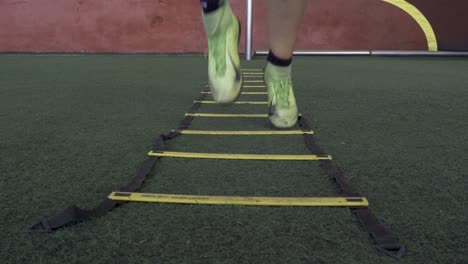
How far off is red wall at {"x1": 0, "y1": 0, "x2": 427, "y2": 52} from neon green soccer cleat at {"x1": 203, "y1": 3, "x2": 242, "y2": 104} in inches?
148

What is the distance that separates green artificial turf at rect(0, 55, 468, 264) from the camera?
604mm

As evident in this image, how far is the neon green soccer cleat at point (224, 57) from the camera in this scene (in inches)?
46.9

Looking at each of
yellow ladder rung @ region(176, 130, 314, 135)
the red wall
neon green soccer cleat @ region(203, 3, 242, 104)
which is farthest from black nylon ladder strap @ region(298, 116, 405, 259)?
the red wall

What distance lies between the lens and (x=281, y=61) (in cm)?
131

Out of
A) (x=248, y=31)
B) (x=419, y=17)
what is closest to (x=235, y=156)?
(x=248, y=31)

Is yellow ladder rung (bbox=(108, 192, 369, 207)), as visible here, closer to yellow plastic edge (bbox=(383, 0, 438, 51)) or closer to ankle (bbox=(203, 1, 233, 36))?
ankle (bbox=(203, 1, 233, 36))

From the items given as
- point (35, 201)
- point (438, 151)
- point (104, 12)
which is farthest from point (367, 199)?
point (104, 12)

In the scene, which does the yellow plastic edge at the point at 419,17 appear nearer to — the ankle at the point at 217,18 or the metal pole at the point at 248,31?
the metal pole at the point at 248,31

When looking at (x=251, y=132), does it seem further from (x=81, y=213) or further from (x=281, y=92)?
(x=81, y=213)

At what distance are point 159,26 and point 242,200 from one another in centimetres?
454

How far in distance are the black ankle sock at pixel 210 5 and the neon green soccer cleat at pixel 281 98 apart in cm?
29

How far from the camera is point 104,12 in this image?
4.93 metres

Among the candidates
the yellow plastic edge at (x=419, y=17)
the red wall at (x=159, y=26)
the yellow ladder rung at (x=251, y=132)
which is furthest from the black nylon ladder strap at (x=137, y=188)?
the yellow plastic edge at (x=419, y=17)

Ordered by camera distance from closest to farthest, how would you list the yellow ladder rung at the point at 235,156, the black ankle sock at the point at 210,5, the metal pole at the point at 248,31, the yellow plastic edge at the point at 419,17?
the yellow ladder rung at the point at 235,156 → the black ankle sock at the point at 210,5 → the metal pole at the point at 248,31 → the yellow plastic edge at the point at 419,17
